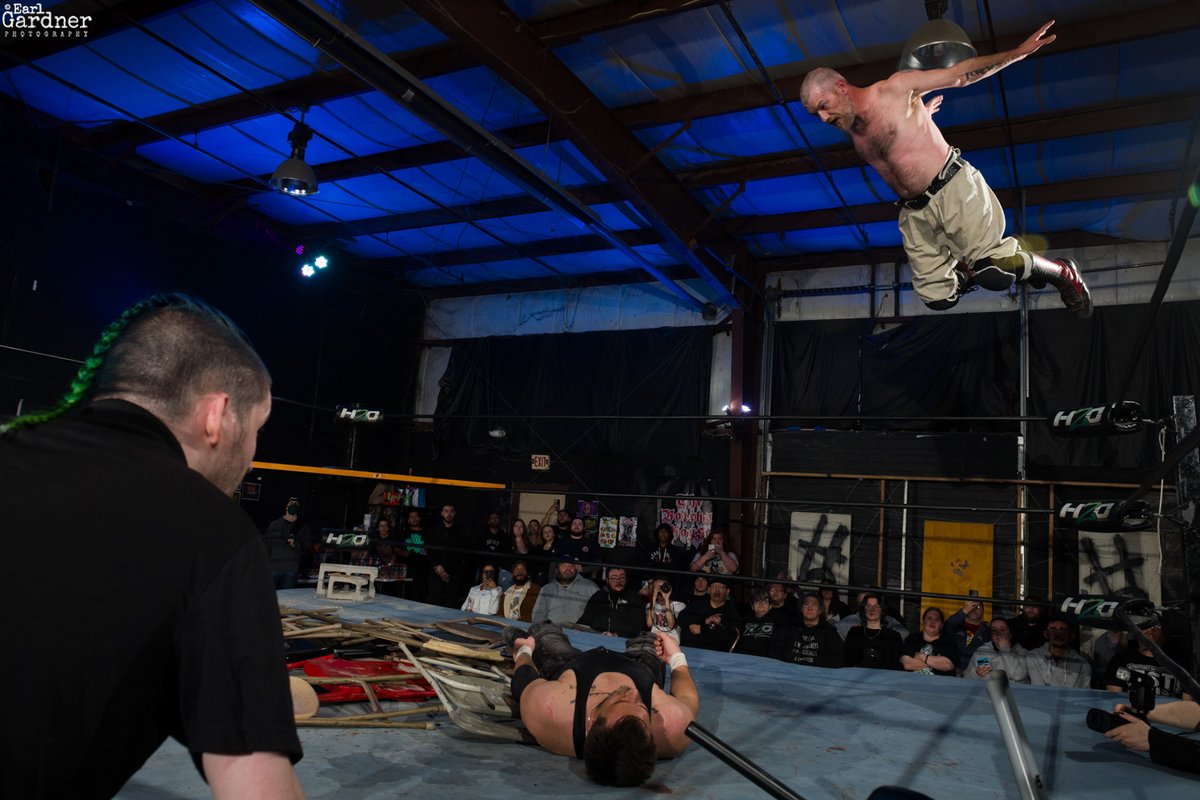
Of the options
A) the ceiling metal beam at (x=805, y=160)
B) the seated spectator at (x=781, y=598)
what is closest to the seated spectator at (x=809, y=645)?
the seated spectator at (x=781, y=598)

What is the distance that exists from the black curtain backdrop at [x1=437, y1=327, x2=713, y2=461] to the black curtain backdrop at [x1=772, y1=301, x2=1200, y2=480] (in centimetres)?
105

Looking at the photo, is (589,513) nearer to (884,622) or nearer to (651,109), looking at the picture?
(884,622)

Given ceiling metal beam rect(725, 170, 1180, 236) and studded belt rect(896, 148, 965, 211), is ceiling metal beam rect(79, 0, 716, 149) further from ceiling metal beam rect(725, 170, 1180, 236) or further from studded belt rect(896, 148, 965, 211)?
ceiling metal beam rect(725, 170, 1180, 236)

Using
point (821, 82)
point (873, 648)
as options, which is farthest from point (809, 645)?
point (821, 82)

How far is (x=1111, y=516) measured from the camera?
2822 millimetres

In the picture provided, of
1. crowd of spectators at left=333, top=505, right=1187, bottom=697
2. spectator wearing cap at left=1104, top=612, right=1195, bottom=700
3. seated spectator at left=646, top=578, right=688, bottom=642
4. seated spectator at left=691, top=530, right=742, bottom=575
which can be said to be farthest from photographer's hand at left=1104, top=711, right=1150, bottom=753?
seated spectator at left=691, top=530, right=742, bottom=575

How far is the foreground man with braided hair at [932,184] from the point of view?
2.73 metres

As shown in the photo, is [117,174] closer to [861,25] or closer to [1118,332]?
[861,25]

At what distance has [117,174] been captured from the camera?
7.62m

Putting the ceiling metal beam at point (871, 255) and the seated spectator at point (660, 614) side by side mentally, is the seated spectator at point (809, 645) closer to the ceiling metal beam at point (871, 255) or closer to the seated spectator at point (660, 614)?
the seated spectator at point (660, 614)

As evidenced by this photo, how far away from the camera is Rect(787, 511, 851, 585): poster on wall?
7594 millimetres

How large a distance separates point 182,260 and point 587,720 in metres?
7.66

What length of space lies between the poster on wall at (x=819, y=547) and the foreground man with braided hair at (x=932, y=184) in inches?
188

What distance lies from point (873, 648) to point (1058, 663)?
50.1 inches
